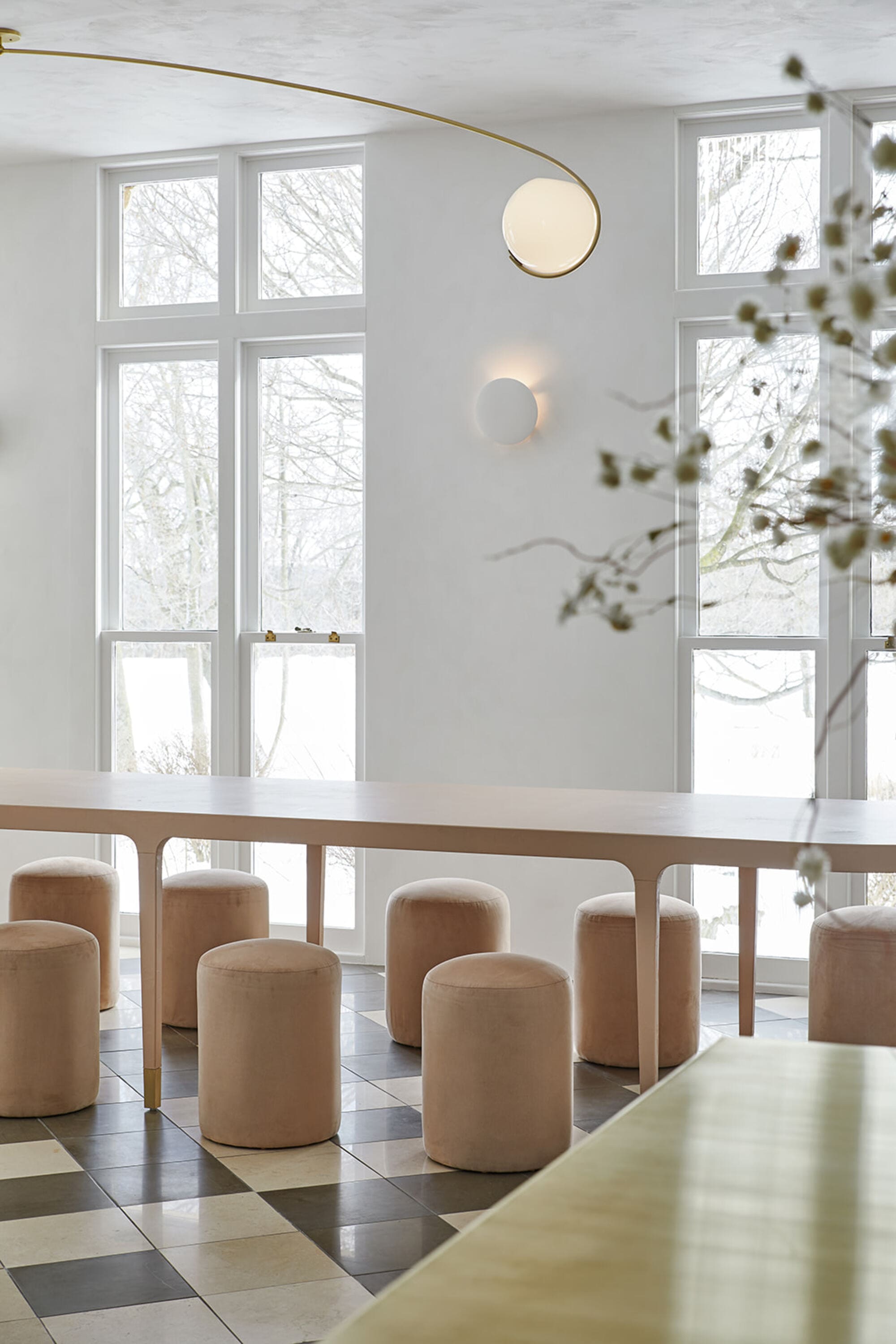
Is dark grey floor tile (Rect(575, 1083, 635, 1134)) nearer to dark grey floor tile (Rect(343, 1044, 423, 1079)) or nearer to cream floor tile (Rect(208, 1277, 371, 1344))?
dark grey floor tile (Rect(343, 1044, 423, 1079))

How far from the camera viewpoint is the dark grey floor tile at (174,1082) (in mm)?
3766

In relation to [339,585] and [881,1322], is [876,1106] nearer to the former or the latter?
[881,1322]

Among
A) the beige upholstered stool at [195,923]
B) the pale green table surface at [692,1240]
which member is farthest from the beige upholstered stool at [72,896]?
the pale green table surface at [692,1240]

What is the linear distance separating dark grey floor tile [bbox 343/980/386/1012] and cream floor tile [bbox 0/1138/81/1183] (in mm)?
1436

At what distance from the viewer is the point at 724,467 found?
16.1 feet

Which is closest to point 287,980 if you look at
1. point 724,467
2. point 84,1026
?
point 84,1026

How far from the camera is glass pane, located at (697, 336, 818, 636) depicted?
4914 mm

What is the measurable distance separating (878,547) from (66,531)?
5237 mm

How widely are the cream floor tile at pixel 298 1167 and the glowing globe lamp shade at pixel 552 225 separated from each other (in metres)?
2.24

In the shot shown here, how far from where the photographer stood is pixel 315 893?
13.8 feet

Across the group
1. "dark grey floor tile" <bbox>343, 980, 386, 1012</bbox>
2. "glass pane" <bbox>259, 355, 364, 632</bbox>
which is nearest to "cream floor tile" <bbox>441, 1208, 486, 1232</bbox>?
"dark grey floor tile" <bbox>343, 980, 386, 1012</bbox>

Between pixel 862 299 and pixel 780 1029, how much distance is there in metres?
4.07

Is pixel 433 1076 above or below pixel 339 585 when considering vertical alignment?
below

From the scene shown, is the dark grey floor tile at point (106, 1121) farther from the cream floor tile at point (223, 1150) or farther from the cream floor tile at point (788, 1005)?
the cream floor tile at point (788, 1005)
